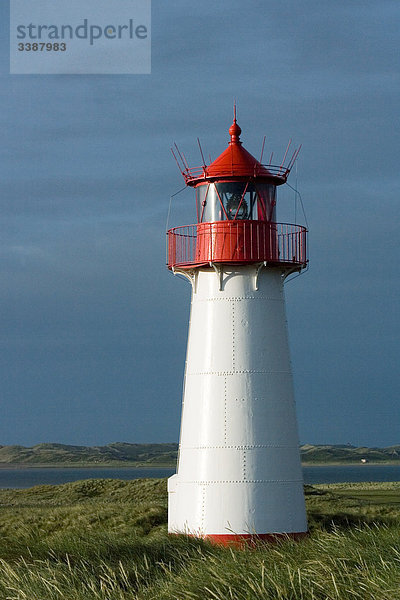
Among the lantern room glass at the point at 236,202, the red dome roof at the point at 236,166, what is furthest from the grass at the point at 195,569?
the red dome roof at the point at 236,166

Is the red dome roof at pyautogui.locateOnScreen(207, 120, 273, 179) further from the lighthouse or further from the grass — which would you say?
the grass

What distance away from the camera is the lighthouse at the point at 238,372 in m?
20.5

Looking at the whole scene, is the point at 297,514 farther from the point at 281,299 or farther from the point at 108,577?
the point at 108,577

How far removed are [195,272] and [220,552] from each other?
268 inches

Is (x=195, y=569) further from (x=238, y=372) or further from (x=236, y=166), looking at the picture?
(x=236, y=166)

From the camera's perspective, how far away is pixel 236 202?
21.4m

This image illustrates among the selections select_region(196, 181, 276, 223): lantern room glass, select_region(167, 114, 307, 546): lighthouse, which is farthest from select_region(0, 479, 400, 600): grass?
select_region(196, 181, 276, 223): lantern room glass

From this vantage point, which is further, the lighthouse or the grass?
the lighthouse

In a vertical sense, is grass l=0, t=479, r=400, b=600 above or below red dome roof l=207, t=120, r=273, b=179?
below

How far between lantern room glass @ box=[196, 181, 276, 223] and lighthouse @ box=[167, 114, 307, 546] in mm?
22

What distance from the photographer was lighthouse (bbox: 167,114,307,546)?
67.3 ft

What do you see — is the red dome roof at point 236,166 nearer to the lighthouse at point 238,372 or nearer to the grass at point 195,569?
the lighthouse at point 238,372

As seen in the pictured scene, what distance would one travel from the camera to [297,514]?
68.7 feet

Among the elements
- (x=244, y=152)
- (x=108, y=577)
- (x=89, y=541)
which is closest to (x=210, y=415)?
(x=89, y=541)
